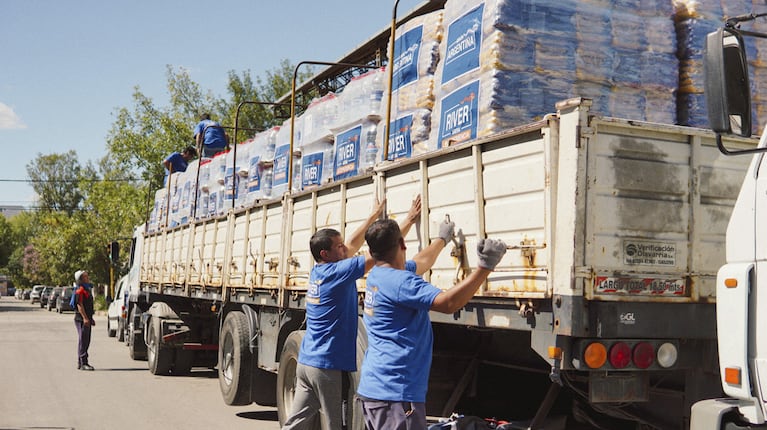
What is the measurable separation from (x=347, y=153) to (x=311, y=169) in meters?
0.87

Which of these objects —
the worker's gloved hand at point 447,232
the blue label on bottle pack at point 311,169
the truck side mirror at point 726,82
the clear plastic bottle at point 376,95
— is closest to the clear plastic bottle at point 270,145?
the blue label on bottle pack at point 311,169

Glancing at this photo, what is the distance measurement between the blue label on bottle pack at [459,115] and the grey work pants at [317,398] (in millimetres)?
1653

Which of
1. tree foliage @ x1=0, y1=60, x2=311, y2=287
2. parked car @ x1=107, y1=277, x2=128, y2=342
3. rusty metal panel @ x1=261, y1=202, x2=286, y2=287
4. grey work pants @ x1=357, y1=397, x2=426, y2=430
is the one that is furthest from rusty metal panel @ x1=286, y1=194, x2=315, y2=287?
tree foliage @ x1=0, y1=60, x2=311, y2=287

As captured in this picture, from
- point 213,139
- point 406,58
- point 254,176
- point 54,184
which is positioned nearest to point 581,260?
point 406,58

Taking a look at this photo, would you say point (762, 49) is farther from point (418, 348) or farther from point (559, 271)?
point (418, 348)

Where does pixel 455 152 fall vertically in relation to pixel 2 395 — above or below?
above

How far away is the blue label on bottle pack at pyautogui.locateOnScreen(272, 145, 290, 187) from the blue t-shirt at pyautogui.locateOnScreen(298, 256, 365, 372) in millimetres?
3151

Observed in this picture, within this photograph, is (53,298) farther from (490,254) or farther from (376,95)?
(490,254)

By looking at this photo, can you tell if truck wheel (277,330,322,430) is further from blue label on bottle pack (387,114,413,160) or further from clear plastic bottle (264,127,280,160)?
clear plastic bottle (264,127,280,160)

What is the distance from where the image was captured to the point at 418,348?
156 inches

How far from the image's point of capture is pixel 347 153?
275 inches

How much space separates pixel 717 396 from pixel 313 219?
3785 mm

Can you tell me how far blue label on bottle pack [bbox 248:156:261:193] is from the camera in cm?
935

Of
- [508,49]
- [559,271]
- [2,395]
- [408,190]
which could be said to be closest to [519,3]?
[508,49]
